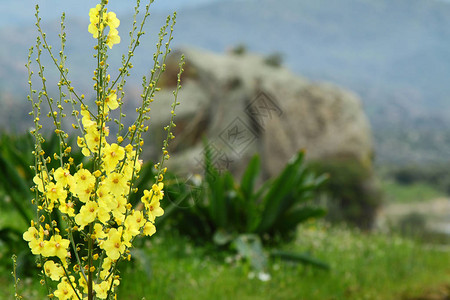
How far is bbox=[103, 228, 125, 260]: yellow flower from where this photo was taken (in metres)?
1.43

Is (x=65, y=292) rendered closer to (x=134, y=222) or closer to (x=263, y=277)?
(x=134, y=222)

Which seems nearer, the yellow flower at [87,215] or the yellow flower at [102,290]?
the yellow flower at [87,215]

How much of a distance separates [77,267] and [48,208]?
21 cm

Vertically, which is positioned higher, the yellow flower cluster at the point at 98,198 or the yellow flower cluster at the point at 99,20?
the yellow flower cluster at the point at 99,20

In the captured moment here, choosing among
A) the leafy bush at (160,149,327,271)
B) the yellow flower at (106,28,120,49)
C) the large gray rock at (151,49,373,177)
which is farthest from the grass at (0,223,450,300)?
the large gray rock at (151,49,373,177)

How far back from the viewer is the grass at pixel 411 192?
53.7 metres

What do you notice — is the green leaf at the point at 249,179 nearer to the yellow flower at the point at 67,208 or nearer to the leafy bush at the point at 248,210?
the leafy bush at the point at 248,210

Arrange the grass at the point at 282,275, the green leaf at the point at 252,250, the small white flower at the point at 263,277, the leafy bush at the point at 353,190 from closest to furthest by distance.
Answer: the grass at the point at 282,275 → the small white flower at the point at 263,277 → the green leaf at the point at 252,250 → the leafy bush at the point at 353,190

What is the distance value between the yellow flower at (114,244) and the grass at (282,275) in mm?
1651

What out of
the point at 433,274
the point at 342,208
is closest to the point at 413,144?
the point at 342,208

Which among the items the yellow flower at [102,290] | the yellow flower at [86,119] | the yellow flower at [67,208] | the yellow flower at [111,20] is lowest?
the yellow flower at [102,290]

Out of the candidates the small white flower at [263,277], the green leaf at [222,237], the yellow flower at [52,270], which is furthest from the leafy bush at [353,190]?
the yellow flower at [52,270]

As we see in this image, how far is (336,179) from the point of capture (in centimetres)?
1484

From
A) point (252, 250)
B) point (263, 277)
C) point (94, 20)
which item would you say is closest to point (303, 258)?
point (252, 250)
